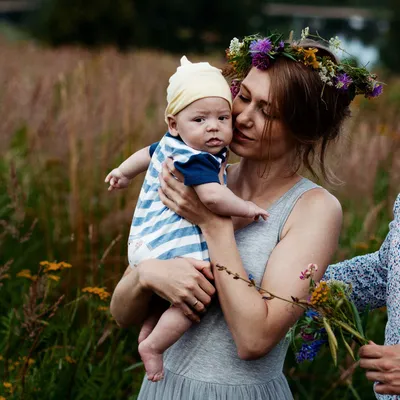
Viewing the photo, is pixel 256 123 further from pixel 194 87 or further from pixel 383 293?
pixel 383 293

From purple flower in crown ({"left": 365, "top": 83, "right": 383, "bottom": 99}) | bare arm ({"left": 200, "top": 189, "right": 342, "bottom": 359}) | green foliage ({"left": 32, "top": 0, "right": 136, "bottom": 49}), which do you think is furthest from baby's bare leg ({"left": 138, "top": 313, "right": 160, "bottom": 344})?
green foliage ({"left": 32, "top": 0, "right": 136, "bottom": 49})

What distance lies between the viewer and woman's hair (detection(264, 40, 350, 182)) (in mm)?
2076

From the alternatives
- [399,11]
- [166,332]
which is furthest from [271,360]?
[399,11]

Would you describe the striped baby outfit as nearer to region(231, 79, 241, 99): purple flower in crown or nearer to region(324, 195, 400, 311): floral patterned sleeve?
region(231, 79, 241, 99): purple flower in crown

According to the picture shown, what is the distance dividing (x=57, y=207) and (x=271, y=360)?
1978mm

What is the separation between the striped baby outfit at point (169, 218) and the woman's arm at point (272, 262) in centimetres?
5

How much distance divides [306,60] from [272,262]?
0.60 metres

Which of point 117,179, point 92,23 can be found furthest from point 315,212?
point 92,23

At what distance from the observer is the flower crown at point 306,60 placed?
6.86ft

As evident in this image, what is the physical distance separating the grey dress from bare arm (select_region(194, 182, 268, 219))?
0.10 m

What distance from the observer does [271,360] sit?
84.6 inches

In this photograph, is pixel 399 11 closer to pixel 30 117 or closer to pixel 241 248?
pixel 30 117

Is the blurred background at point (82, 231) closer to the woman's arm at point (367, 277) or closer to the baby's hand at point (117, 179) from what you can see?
the woman's arm at point (367, 277)

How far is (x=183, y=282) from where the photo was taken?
6.69 ft
